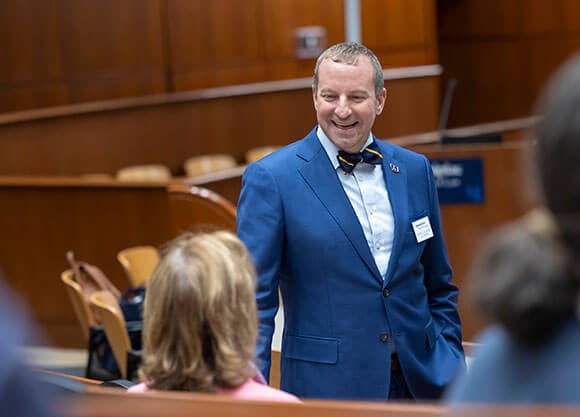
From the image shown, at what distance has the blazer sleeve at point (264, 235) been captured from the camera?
96.7 inches

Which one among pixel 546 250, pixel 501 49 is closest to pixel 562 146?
pixel 546 250

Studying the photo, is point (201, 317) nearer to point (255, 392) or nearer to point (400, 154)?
point (255, 392)

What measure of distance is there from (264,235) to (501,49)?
13.0 m

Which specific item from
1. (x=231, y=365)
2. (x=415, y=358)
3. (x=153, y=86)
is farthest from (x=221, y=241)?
(x=153, y=86)

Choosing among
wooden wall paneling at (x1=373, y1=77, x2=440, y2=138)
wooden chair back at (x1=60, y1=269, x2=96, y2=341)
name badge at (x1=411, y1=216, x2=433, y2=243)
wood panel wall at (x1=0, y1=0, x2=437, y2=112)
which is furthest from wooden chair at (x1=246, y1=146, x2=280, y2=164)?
name badge at (x1=411, y1=216, x2=433, y2=243)

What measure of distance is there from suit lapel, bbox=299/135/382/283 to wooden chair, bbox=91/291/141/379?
2241mm

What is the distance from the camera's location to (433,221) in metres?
2.65

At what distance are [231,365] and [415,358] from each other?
94 centimetres

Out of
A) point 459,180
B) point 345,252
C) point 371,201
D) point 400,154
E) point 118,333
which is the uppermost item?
point 400,154

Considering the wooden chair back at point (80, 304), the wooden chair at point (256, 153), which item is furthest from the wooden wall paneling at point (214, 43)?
the wooden chair back at point (80, 304)

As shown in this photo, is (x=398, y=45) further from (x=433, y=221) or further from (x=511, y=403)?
(x=511, y=403)

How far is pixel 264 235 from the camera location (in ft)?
8.13

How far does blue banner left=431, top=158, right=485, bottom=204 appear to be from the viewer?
7.54 meters

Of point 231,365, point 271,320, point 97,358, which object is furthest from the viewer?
point 97,358
